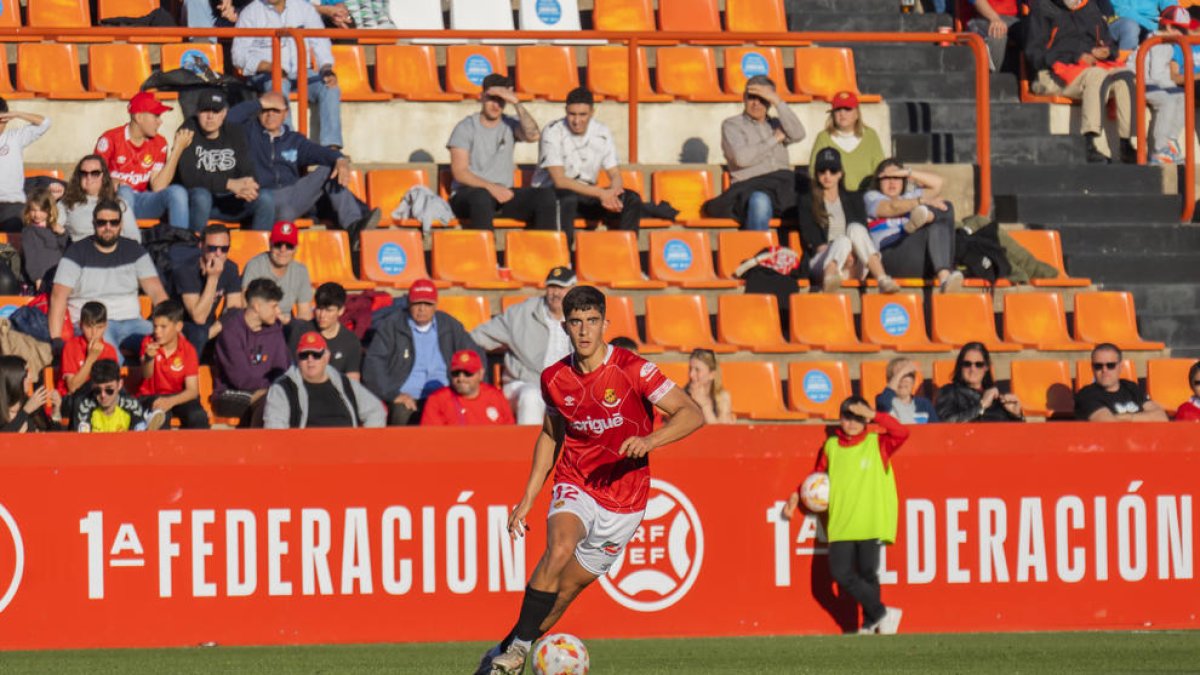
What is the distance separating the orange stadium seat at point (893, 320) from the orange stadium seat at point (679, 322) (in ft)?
4.15

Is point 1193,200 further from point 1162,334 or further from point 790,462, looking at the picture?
point 790,462

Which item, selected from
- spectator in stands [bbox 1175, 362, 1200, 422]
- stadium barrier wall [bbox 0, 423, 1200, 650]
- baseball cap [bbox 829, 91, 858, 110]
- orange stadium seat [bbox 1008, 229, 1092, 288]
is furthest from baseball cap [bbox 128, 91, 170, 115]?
spectator in stands [bbox 1175, 362, 1200, 422]

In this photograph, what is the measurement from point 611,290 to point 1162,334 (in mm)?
4907

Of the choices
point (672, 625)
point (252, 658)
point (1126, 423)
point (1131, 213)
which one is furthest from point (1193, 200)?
point (252, 658)

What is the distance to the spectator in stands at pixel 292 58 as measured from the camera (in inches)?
663

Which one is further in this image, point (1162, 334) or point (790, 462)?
point (1162, 334)

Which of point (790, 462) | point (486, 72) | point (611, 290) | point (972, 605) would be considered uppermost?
point (486, 72)

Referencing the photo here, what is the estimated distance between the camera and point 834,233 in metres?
16.4

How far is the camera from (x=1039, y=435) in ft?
44.8

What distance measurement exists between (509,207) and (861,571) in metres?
4.71

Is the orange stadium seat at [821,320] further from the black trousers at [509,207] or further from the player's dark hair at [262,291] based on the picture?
the player's dark hair at [262,291]

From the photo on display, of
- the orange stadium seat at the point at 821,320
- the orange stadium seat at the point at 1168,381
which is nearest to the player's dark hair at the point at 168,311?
the orange stadium seat at the point at 821,320

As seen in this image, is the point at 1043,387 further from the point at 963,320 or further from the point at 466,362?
the point at 466,362

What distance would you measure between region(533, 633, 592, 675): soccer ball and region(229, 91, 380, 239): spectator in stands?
7.20m
